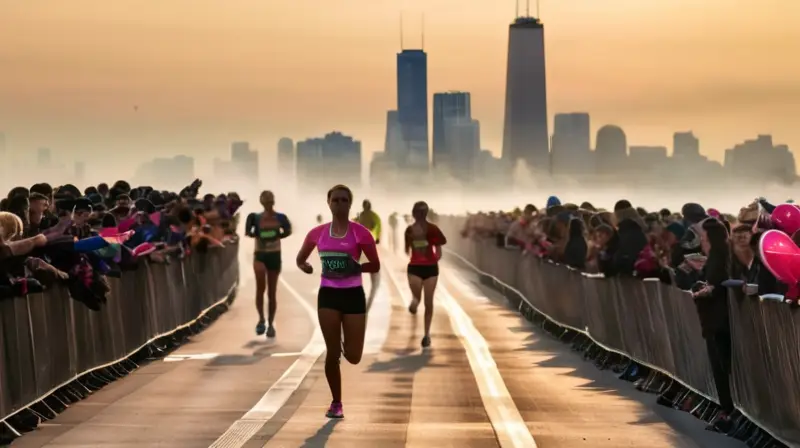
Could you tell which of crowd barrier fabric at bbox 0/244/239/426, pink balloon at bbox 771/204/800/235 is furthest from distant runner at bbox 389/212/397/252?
pink balloon at bbox 771/204/800/235

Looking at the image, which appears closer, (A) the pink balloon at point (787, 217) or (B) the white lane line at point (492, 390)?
(B) the white lane line at point (492, 390)

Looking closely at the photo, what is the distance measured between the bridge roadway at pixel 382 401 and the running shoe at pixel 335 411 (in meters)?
0.08

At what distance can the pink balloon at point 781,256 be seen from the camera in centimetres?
1255

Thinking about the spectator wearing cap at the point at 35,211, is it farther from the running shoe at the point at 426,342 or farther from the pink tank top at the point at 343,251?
the running shoe at the point at 426,342

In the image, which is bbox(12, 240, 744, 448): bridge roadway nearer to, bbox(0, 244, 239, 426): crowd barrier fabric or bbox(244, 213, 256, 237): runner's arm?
bbox(0, 244, 239, 426): crowd barrier fabric

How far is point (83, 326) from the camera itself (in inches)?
698

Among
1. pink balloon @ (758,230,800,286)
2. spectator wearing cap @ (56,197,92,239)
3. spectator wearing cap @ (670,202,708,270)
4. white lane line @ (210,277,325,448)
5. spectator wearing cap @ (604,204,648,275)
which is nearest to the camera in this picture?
pink balloon @ (758,230,800,286)

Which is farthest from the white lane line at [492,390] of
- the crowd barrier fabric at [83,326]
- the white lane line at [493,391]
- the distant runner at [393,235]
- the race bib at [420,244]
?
the distant runner at [393,235]

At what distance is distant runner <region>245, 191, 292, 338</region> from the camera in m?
25.8

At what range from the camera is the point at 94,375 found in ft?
59.9

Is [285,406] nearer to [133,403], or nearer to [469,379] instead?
[133,403]

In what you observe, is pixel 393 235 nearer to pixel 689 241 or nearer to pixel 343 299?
pixel 689 241

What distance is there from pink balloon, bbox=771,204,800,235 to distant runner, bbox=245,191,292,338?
11907mm

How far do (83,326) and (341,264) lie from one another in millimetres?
3538
